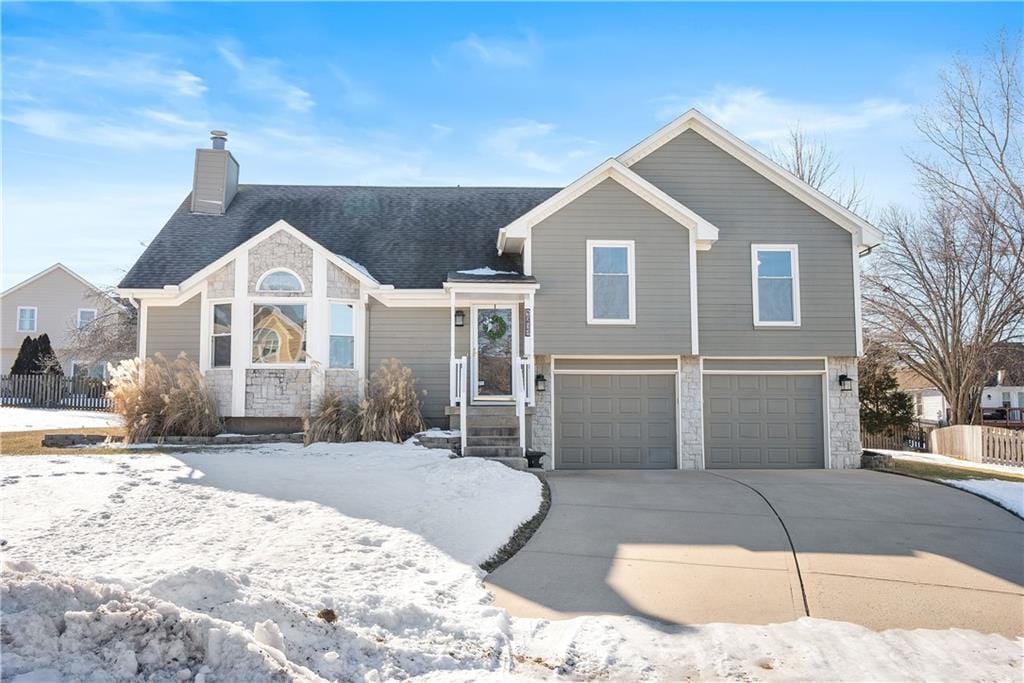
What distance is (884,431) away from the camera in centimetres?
2411

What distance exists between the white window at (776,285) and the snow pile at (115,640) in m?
12.6

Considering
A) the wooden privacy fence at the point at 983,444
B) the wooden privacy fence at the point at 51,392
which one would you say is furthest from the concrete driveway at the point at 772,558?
the wooden privacy fence at the point at 51,392

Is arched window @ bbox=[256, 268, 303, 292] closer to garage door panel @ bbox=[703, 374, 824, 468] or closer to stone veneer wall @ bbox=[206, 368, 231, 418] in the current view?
stone veneer wall @ bbox=[206, 368, 231, 418]

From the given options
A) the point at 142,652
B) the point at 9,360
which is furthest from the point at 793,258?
the point at 9,360

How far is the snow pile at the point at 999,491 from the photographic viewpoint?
945 centimetres

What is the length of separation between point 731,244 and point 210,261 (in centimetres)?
1114

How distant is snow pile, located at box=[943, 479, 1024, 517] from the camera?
9.45 metres

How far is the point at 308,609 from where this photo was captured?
482 centimetres

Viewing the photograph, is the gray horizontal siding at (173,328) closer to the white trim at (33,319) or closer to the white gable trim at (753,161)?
the white gable trim at (753,161)

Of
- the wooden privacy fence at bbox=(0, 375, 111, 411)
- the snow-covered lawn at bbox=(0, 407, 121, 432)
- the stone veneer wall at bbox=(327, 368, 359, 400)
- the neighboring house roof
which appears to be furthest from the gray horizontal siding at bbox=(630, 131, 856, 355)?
the neighboring house roof

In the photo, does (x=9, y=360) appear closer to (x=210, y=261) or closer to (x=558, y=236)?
(x=210, y=261)

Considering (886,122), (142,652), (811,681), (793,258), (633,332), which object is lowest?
(811,681)

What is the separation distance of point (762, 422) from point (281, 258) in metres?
10.2

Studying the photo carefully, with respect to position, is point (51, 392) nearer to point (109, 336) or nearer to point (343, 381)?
point (109, 336)
